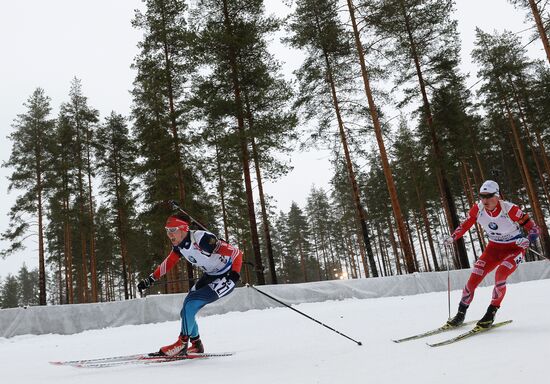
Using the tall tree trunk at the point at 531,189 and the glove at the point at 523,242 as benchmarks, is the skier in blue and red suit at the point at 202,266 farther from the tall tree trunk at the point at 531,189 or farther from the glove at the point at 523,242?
the tall tree trunk at the point at 531,189

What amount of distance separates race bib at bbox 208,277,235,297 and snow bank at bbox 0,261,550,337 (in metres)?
7.38

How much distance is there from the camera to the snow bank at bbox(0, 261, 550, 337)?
1068 cm

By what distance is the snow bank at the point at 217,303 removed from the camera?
10.7m

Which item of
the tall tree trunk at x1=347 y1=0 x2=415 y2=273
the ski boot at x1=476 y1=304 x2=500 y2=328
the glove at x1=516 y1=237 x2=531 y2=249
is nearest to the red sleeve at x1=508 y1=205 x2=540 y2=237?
the glove at x1=516 y1=237 x2=531 y2=249

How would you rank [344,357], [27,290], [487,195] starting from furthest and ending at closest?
[27,290]
[487,195]
[344,357]

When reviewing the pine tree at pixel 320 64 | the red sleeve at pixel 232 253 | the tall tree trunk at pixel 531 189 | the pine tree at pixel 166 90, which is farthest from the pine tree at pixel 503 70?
the red sleeve at pixel 232 253

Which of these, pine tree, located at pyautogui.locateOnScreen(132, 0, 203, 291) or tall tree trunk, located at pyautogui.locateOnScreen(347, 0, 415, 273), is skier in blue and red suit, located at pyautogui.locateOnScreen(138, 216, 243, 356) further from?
pine tree, located at pyautogui.locateOnScreen(132, 0, 203, 291)

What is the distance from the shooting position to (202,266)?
512 centimetres

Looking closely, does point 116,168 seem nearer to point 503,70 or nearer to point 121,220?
point 121,220

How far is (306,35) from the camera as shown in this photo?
18.1 meters

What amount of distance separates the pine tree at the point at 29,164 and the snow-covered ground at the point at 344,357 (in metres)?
19.0

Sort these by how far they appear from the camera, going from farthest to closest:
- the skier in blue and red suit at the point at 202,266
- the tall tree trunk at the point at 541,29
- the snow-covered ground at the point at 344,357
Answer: the tall tree trunk at the point at 541,29
the skier in blue and red suit at the point at 202,266
the snow-covered ground at the point at 344,357

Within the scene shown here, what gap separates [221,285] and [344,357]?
1892mm

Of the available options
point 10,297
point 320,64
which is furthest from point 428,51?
point 10,297
